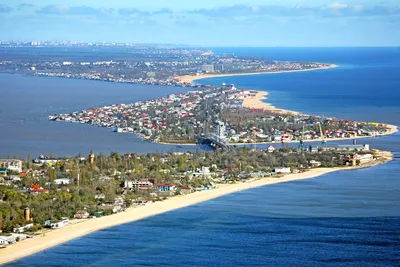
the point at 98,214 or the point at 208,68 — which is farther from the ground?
the point at 208,68

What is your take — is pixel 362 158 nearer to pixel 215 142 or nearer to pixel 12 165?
pixel 215 142

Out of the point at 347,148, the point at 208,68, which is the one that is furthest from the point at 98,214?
the point at 208,68

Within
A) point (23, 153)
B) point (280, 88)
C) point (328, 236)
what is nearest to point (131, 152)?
point (23, 153)

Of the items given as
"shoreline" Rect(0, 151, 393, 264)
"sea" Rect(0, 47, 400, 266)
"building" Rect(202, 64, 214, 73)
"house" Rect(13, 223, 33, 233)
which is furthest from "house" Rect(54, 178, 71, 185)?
"building" Rect(202, 64, 214, 73)

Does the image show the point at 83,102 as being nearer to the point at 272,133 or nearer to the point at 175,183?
the point at 272,133

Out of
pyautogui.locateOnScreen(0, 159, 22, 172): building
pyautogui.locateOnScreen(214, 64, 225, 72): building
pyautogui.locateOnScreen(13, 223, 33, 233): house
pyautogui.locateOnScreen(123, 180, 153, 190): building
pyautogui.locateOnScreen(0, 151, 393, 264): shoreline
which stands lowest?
pyautogui.locateOnScreen(0, 151, 393, 264): shoreline

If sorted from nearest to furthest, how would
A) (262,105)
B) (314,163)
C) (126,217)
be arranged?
(126,217), (314,163), (262,105)

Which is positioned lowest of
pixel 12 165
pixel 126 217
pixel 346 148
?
pixel 126 217

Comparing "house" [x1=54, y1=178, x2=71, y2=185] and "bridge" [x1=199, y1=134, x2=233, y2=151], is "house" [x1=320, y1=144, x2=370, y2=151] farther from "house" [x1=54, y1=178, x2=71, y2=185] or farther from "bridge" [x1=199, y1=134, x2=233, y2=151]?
"house" [x1=54, y1=178, x2=71, y2=185]
